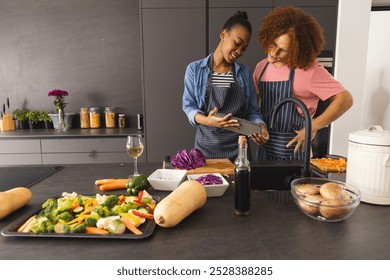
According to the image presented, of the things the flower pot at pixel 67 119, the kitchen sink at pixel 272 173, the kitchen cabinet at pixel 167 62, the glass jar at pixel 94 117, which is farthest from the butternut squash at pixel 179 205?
the flower pot at pixel 67 119

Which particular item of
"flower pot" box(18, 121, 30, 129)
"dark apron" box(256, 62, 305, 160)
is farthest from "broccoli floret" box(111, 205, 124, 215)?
"flower pot" box(18, 121, 30, 129)

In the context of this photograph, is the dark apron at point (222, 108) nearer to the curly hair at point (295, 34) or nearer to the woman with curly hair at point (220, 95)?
the woman with curly hair at point (220, 95)

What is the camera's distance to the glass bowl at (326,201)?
91 cm

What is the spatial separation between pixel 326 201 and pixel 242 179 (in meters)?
0.25

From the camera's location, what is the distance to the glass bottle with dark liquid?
3.17 ft

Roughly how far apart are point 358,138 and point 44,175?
135 cm

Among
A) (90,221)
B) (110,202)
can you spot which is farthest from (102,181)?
(90,221)

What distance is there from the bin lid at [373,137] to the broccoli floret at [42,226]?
0.99m

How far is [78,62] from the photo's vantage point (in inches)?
138

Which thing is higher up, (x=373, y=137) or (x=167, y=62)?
(x=167, y=62)

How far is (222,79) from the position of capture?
2104 mm

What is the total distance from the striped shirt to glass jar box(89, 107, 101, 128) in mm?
1735

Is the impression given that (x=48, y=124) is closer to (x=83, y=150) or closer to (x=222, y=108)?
(x=83, y=150)

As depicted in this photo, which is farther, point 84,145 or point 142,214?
point 84,145
